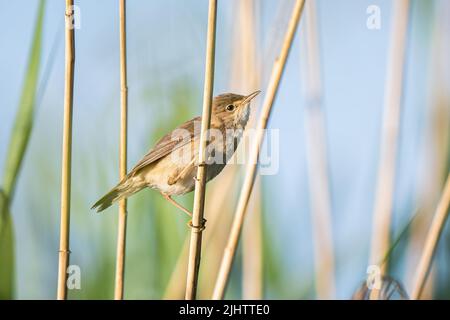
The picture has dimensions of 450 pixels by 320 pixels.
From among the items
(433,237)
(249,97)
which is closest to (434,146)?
(433,237)

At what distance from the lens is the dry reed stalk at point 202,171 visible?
2.18m

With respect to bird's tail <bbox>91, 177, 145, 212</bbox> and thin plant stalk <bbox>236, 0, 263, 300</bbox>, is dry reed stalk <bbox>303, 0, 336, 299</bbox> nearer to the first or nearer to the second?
thin plant stalk <bbox>236, 0, 263, 300</bbox>

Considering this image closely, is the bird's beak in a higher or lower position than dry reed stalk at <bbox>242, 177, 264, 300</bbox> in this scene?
higher

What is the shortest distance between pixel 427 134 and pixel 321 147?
62 centimetres

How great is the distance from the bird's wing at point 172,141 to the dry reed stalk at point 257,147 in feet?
2.27

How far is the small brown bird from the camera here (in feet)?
10.5

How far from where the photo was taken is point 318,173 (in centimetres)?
337

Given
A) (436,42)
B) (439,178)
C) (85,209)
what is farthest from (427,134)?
(85,209)

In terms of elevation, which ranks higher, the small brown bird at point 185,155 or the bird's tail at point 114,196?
the small brown bird at point 185,155

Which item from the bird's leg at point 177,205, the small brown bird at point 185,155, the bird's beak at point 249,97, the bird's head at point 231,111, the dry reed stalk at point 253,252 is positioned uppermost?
the bird's beak at point 249,97

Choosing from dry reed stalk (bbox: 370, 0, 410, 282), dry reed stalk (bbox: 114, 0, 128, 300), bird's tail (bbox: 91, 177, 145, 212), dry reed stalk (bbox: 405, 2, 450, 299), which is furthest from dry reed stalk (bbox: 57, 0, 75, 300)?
dry reed stalk (bbox: 405, 2, 450, 299)

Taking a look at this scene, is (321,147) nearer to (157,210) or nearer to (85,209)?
(157,210)

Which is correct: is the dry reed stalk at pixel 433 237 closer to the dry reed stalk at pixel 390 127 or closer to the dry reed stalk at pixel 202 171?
the dry reed stalk at pixel 390 127

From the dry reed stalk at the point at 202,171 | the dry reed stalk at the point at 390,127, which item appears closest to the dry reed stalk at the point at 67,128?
the dry reed stalk at the point at 202,171
